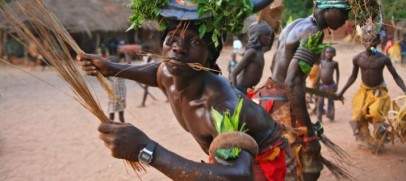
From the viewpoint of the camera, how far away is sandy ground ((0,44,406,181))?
5.32m

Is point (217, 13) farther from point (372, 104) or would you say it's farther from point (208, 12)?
point (372, 104)

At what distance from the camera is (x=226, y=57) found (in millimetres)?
24031

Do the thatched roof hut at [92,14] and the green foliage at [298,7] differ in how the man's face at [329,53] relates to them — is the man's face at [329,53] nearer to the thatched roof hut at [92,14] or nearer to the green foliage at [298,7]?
the thatched roof hut at [92,14]

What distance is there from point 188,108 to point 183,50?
1.61 feet

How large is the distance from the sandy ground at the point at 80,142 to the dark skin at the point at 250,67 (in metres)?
1.17

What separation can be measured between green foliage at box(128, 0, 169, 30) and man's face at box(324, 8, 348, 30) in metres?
1.70

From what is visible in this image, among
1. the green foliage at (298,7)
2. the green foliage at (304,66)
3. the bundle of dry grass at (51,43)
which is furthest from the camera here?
the green foliage at (298,7)

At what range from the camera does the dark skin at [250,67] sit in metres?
5.71

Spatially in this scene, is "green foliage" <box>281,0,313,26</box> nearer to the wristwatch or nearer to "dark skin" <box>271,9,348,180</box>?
"dark skin" <box>271,9,348,180</box>

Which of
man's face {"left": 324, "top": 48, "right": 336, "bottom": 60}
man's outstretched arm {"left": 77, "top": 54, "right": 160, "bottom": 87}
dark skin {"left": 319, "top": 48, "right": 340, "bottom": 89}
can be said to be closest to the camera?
man's outstretched arm {"left": 77, "top": 54, "right": 160, "bottom": 87}

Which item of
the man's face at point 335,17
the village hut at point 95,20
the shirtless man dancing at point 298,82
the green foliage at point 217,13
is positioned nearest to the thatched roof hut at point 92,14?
the village hut at point 95,20

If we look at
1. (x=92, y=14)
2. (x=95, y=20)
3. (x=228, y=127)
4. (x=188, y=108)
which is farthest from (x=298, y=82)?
(x=95, y=20)

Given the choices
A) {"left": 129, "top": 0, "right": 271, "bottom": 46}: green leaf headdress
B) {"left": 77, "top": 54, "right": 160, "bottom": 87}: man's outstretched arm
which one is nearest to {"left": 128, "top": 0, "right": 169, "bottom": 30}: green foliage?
{"left": 129, "top": 0, "right": 271, "bottom": 46}: green leaf headdress

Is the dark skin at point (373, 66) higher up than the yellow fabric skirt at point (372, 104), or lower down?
higher up
